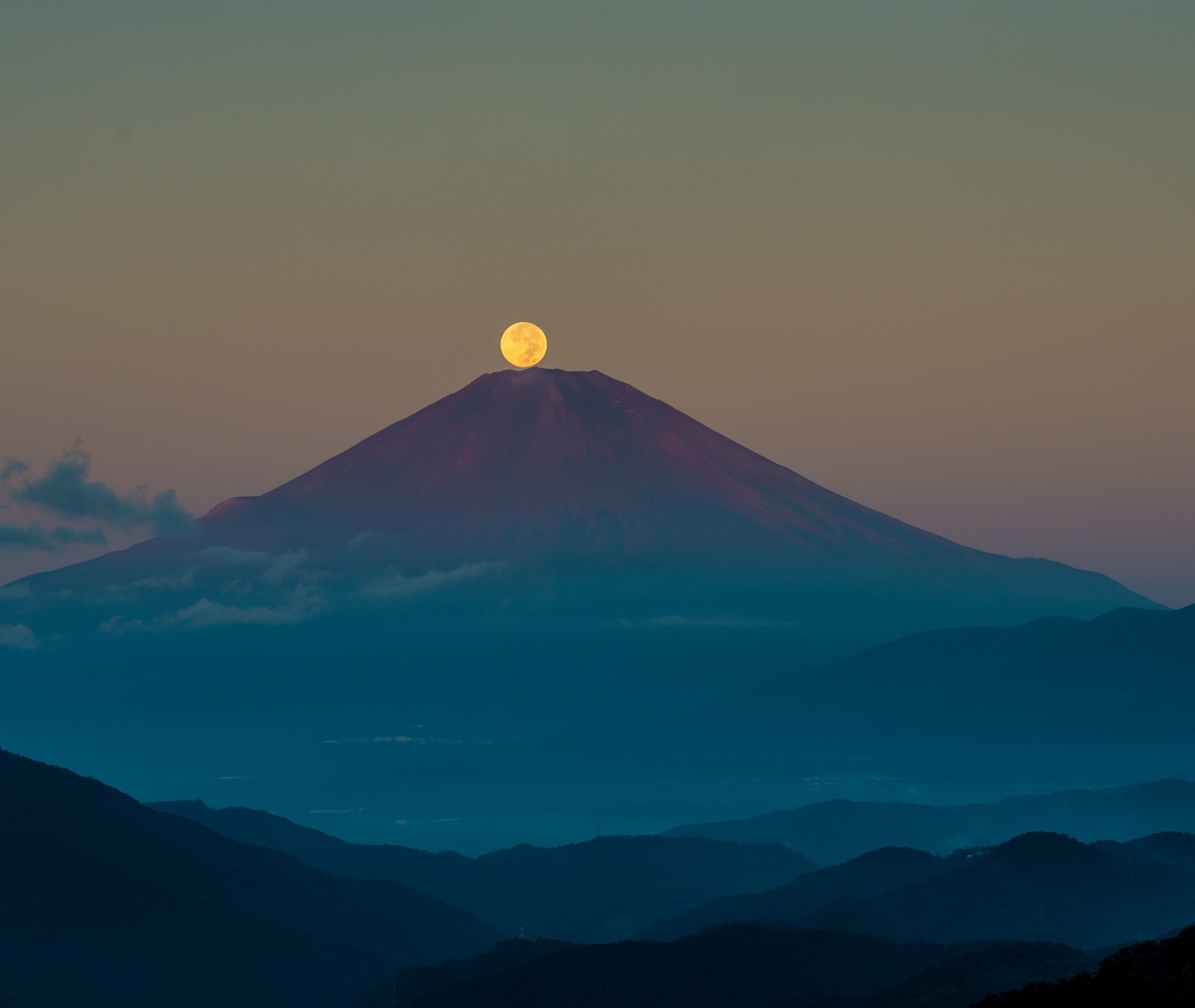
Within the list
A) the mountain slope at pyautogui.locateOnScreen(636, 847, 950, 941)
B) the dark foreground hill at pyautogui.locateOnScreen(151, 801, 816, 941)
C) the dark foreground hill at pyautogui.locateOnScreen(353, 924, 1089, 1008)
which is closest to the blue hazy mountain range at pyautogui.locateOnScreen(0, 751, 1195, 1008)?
the dark foreground hill at pyautogui.locateOnScreen(353, 924, 1089, 1008)

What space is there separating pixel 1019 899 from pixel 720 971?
109 ft

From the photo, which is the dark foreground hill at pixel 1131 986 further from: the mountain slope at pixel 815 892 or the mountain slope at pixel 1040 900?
the mountain slope at pixel 815 892

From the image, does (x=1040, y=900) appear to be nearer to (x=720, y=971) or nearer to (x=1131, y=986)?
(x=720, y=971)

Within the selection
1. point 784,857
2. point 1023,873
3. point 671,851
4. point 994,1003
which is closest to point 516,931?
point 671,851

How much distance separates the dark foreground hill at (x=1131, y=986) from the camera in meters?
44.8

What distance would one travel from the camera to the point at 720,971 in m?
91.4

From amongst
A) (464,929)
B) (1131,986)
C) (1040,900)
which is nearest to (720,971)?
(1040,900)

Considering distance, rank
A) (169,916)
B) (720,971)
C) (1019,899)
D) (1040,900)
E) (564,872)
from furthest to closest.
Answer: (564,872) → (169,916) → (1019,899) → (1040,900) → (720,971)

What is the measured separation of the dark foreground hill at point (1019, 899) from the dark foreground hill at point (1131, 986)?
2337 inches

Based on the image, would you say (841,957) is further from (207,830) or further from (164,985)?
(207,830)

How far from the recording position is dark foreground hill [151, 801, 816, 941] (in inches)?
6230

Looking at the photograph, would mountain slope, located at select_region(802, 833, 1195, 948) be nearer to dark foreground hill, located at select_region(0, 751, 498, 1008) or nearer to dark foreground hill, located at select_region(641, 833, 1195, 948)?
dark foreground hill, located at select_region(641, 833, 1195, 948)

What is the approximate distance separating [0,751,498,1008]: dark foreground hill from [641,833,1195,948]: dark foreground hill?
22109 millimetres

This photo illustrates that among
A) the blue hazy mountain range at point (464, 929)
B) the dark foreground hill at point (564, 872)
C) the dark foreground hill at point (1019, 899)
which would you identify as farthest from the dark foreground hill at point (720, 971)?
the dark foreground hill at point (564, 872)
